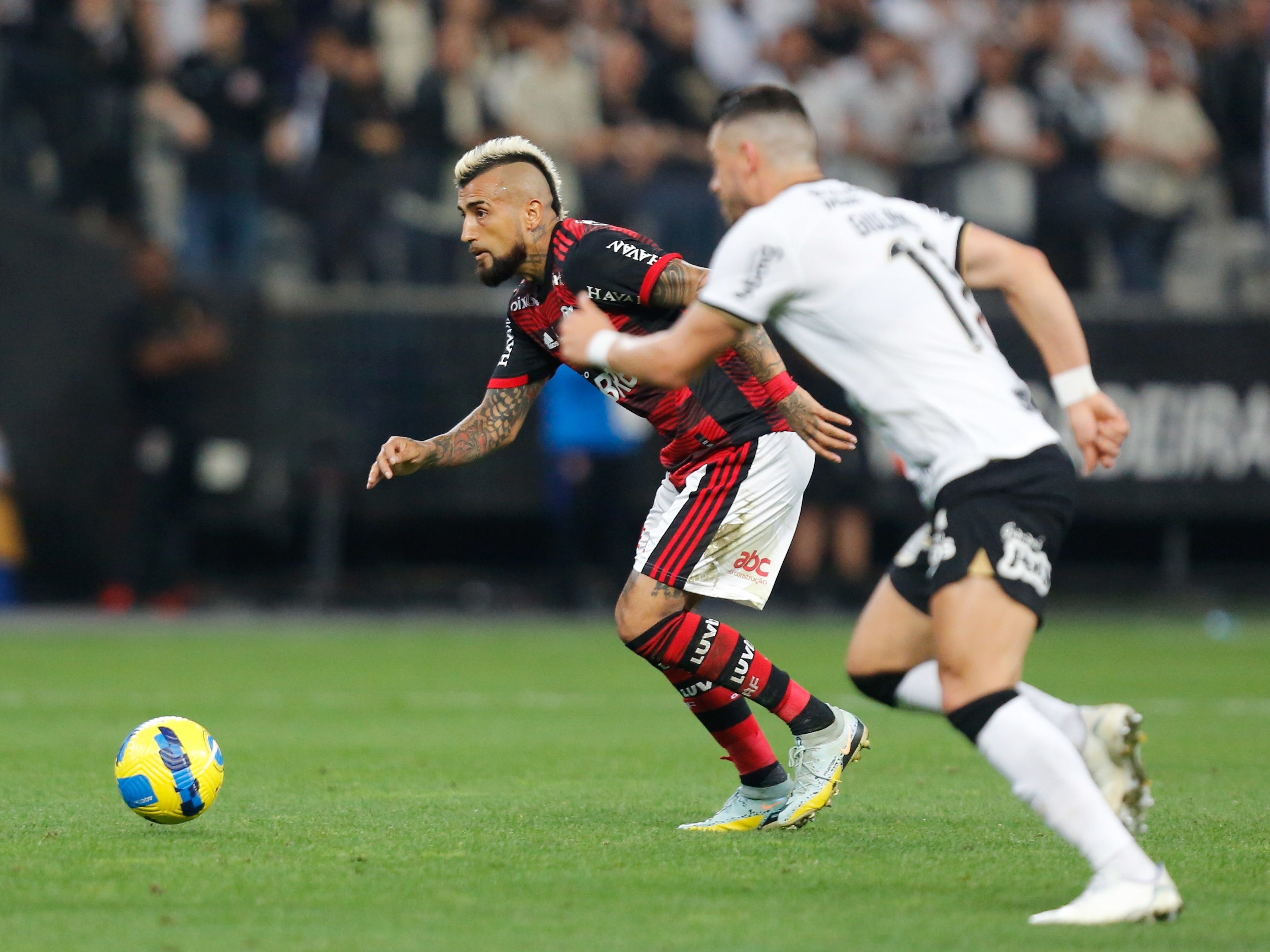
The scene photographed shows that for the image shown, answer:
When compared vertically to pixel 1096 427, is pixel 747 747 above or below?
below

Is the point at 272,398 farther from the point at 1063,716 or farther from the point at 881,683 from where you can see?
the point at 1063,716

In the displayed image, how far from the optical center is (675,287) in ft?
21.7

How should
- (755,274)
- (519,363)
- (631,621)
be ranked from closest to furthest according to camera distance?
1. (755,274)
2. (631,621)
3. (519,363)

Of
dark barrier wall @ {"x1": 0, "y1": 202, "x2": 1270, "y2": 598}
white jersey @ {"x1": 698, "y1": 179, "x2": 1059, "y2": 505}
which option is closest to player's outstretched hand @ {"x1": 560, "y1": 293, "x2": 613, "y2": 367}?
white jersey @ {"x1": 698, "y1": 179, "x2": 1059, "y2": 505}

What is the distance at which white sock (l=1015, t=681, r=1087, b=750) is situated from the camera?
200 inches

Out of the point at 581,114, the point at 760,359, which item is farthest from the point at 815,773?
the point at 581,114

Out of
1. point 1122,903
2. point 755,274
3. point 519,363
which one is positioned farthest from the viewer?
point 519,363

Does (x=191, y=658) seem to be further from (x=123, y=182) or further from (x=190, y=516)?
(x=123, y=182)

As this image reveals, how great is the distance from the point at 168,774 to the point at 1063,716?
3075 millimetres

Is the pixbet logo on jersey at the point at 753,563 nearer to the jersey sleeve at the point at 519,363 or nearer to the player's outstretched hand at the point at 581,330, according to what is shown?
the jersey sleeve at the point at 519,363

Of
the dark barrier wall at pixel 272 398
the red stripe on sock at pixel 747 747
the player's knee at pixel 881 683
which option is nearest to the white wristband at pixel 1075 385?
the player's knee at pixel 881 683

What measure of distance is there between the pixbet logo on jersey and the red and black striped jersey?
37 centimetres

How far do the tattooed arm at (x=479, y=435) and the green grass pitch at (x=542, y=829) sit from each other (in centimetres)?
130

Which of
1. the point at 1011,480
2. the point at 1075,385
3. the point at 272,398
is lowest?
the point at 272,398
